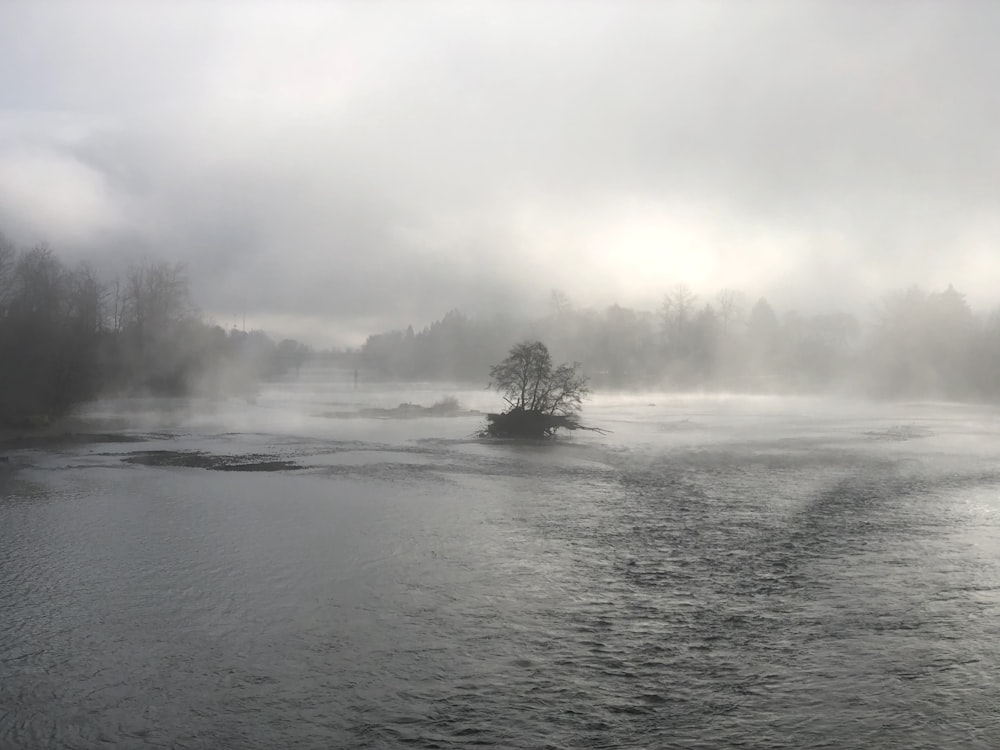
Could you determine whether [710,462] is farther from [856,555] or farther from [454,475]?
[856,555]

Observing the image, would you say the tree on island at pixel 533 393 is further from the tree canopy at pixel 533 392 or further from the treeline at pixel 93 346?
the treeline at pixel 93 346

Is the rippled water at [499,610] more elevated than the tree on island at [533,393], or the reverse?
the tree on island at [533,393]

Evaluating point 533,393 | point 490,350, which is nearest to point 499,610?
point 533,393

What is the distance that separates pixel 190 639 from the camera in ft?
39.6

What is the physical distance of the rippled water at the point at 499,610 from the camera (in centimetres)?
949

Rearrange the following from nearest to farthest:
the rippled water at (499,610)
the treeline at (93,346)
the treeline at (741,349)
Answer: the rippled water at (499,610) < the treeline at (93,346) < the treeline at (741,349)

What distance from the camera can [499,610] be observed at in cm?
1338

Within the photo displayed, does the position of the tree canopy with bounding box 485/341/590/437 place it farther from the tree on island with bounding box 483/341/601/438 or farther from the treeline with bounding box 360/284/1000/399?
the treeline with bounding box 360/284/1000/399

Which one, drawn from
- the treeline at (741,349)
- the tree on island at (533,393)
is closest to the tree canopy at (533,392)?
the tree on island at (533,393)

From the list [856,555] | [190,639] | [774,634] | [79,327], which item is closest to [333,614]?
[190,639]

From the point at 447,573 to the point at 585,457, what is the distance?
68.4ft

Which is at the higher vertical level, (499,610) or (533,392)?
(533,392)

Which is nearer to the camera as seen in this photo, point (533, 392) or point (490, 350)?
point (533, 392)

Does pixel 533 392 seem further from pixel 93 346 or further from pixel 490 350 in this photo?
pixel 490 350
